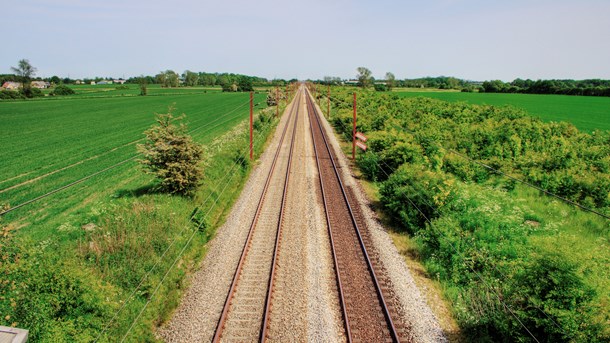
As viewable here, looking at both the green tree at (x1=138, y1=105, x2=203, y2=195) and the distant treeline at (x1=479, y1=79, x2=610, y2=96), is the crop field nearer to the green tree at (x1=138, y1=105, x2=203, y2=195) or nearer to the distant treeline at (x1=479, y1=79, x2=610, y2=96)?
the green tree at (x1=138, y1=105, x2=203, y2=195)

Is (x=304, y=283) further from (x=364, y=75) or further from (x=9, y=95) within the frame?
(x=364, y=75)

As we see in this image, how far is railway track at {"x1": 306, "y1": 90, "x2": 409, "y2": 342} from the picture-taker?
29.9ft

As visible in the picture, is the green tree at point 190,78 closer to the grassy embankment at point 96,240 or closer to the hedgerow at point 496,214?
the grassy embankment at point 96,240

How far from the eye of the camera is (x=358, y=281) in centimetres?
1133

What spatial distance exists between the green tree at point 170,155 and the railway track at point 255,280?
4170 millimetres

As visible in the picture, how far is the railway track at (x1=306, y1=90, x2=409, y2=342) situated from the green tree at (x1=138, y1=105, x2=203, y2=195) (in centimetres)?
759

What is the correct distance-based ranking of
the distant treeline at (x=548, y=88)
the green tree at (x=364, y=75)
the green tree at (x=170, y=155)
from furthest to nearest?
the green tree at (x=364, y=75) → the distant treeline at (x=548, y=88) → the green tree at (x=170, y=155)

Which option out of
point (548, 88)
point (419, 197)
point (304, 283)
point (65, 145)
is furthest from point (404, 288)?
point (548, 88)

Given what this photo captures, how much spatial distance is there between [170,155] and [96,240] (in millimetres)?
5623

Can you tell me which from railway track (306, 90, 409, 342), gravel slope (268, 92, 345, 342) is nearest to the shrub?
gravel slope (268, 92, 345, 342)

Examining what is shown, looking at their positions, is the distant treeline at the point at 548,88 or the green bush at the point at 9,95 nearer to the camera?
the green bush at the point at 9,95

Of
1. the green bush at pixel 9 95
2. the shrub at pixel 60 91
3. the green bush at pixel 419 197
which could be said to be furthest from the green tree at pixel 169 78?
the green bush at pixel 419 197

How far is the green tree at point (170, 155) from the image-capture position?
16000 mm

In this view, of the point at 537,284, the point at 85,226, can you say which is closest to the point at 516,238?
the point at 537,284
